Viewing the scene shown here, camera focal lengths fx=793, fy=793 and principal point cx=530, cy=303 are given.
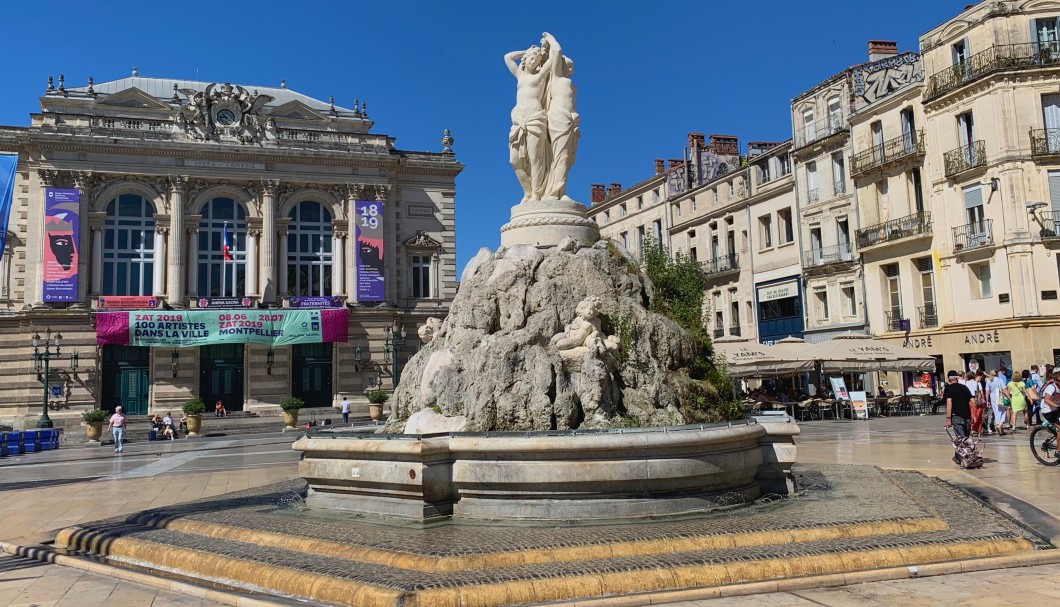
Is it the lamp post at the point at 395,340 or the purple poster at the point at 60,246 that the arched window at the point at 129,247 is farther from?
the lamp post at the point at 395,340

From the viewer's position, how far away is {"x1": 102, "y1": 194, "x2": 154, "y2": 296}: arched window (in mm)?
39156

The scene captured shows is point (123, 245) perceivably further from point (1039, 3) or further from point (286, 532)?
point (1039, 3)

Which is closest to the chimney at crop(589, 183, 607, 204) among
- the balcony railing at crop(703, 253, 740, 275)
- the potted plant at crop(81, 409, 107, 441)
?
the balcony railing at crop(703, 253, 740, 275)

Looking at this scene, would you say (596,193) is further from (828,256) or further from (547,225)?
(547,225)

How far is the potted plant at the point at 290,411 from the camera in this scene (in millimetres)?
34562

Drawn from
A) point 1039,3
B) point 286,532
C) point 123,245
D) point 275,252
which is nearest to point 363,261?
point 275,252

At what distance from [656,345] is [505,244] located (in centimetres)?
336

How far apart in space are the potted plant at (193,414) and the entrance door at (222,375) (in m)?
6.13

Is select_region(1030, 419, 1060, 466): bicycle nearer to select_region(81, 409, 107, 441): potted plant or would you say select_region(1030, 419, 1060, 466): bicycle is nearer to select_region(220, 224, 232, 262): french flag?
select_region(81, 409, 107, 441): potted plant

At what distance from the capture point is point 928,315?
33.3 meters

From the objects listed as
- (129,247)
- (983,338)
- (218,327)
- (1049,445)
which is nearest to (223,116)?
(129,247)

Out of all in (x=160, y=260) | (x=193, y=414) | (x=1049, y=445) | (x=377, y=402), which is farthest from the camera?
(x=160, y=260)

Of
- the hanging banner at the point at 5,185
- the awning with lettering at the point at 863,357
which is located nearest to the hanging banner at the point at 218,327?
the hanging banner at the point at 5,185

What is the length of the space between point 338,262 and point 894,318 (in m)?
27.2
